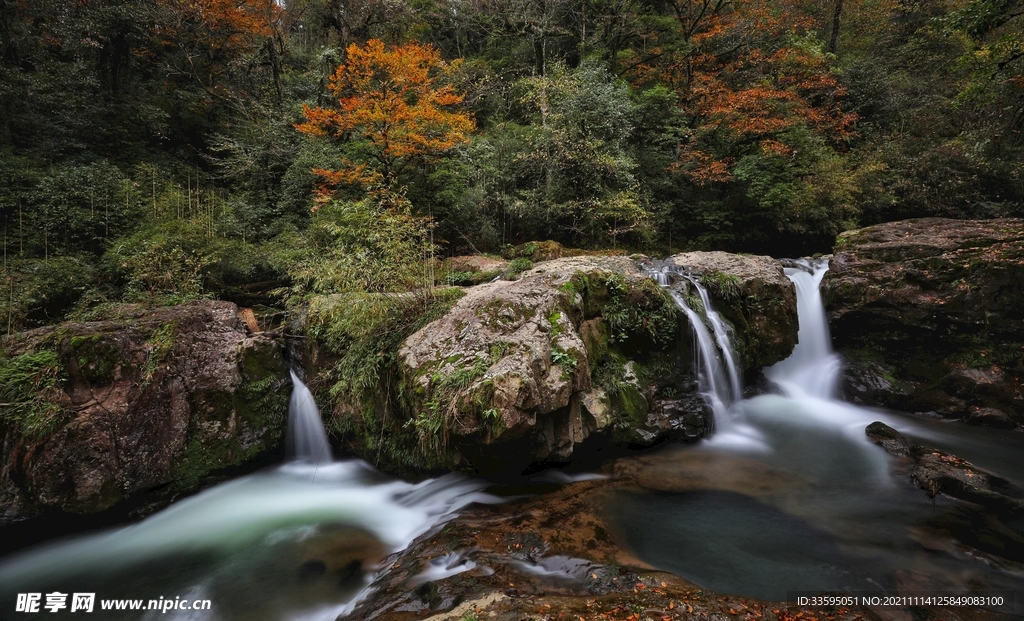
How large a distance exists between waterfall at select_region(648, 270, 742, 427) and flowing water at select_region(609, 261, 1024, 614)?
61mm

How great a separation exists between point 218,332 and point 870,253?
514 inches

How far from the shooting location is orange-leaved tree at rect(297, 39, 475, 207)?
1035cm

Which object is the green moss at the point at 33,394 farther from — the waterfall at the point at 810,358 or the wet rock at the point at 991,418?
the wet rock at the point at 991,418

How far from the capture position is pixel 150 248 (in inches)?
326

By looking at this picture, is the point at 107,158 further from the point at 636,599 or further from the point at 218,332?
the point at 636,599

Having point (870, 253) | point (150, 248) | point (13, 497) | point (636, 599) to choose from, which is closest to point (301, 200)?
point (150, 248)

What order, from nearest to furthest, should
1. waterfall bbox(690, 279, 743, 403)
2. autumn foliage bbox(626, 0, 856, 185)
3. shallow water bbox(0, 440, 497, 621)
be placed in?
shallow water bbox(0, 440, 497, 621), waterfall bbox(690, 279, 743, 403), autumn foliage bbox(626, 0, 856, 185)

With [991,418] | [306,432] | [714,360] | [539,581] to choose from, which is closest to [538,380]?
[539,581]

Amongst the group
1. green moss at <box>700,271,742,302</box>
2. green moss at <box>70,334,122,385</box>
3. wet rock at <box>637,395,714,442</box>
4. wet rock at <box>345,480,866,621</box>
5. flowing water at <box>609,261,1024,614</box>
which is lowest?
flowing water at <box>609,261,1024,614</box>

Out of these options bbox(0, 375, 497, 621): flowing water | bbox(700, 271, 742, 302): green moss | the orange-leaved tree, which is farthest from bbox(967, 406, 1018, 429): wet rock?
the orange-leaved tree

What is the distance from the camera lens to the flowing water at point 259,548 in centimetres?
437

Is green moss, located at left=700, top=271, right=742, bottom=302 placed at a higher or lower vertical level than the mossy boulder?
higher

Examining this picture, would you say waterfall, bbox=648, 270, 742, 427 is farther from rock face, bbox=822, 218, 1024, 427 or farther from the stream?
rock face, bbox=822, 218, 1024, 427

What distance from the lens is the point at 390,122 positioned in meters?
10.4
